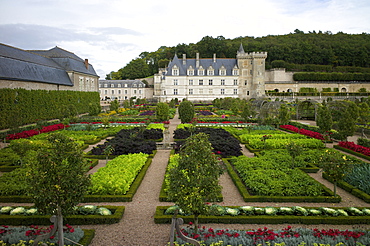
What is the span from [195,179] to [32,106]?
25.3m

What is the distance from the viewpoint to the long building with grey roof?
24913mm

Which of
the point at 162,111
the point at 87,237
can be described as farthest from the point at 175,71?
the point at 87,237

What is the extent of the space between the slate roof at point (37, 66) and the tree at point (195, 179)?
78.3 feet

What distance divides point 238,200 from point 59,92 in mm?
28353

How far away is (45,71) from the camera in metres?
30.8

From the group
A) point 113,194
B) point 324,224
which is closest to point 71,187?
point 113,194

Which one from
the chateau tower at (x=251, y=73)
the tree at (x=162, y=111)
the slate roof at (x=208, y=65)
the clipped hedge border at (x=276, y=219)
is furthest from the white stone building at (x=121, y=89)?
the clipped hedge border at (x=276, y=219)

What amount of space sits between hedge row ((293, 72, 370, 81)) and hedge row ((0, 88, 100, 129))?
60508 millimetres

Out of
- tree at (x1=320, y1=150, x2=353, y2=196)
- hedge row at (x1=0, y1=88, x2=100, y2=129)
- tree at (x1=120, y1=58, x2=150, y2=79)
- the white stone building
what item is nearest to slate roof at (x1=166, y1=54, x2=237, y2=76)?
the white stone building

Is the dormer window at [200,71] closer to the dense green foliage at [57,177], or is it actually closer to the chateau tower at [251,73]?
the chateau tower at [251,73]

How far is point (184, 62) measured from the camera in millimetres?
59625

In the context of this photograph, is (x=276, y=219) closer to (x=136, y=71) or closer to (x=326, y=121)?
(x=326, y=121)

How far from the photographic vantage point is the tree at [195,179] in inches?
219

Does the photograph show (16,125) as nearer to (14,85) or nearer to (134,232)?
(14,85)
